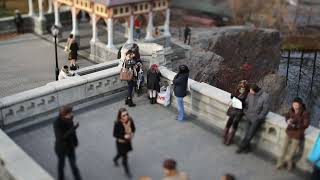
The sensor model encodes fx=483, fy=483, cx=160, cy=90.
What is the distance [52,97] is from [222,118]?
4.60m

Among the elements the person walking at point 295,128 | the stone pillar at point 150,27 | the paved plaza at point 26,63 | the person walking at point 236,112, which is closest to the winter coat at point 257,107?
the person walking at point 236,112

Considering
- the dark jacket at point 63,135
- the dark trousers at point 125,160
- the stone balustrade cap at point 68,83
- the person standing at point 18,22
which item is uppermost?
the dark jacket at point 63,135

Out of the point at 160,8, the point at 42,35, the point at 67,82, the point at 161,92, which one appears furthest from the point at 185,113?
the point at 42,35

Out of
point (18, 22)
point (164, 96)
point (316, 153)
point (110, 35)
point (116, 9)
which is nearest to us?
point (316, 153)

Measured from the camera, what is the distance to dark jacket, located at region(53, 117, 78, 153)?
924cm

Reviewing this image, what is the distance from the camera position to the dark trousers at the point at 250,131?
36.1 ft

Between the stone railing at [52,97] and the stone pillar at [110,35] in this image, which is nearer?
the stone railing at [52,97]

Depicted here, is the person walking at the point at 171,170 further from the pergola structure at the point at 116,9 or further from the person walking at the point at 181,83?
the pergola structure at the point at 116,9

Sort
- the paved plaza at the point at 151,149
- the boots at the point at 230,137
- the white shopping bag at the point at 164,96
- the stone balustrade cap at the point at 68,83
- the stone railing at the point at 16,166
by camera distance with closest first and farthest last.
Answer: the stone railing at the point at 16,166 < the paved plaza at the point at 151,149 < the boots at the point at 230,137 < the stone balustrade cap at the point at 68,83 < the white shopping bag at the point at 164,96

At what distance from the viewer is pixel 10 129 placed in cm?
1227

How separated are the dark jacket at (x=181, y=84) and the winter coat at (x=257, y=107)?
2.07 meters

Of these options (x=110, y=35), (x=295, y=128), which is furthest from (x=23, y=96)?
(x=110, y=35)

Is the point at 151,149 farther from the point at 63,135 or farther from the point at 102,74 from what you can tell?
the point at 102,74

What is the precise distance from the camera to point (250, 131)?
11.1m
